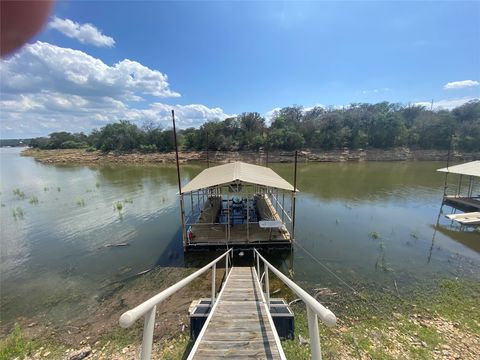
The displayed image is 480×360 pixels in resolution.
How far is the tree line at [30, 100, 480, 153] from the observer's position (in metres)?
50.7

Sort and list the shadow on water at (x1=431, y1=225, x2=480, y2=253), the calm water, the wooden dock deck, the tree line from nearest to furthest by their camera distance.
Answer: the calm water
the shadow on water at (x1=431, y1=225, x2=480, y2=253)
the wooden dock deck
the tree line

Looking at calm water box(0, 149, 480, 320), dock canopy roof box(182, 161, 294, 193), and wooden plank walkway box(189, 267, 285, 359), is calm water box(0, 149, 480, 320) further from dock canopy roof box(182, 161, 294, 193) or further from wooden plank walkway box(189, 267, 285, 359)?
wooden plank walkway box(189, 267, 285, 359)

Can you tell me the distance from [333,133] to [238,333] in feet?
180

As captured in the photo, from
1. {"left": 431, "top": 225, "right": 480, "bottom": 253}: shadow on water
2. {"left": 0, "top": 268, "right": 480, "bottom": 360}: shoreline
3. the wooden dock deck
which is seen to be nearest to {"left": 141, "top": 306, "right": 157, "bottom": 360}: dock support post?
{"left": 0, "top": 268, "right": 480, "bottom": 360}: shoreline

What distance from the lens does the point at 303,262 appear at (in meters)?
9.47

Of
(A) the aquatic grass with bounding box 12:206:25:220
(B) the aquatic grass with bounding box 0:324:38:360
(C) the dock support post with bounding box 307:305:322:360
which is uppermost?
(C) the dock support post with bounding box 307:305:322:360

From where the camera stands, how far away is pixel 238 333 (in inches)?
132

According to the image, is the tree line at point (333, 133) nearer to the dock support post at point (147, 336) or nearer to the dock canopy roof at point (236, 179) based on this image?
the dock canopy roof at point (236, 179)

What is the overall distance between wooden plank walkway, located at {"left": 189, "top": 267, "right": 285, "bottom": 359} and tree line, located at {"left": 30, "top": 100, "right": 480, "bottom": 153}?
44614mm

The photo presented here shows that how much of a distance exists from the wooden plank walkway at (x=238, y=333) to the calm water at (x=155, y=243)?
15.6 feet

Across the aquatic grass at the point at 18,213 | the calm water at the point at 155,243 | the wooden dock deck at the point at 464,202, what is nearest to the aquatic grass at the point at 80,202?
the calm water at the point at 155,243

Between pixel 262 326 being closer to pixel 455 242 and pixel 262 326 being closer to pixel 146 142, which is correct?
pixel 455 242

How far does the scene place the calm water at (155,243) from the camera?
835 cm

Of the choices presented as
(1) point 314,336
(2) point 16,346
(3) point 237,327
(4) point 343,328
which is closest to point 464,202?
(4) point 343,328
